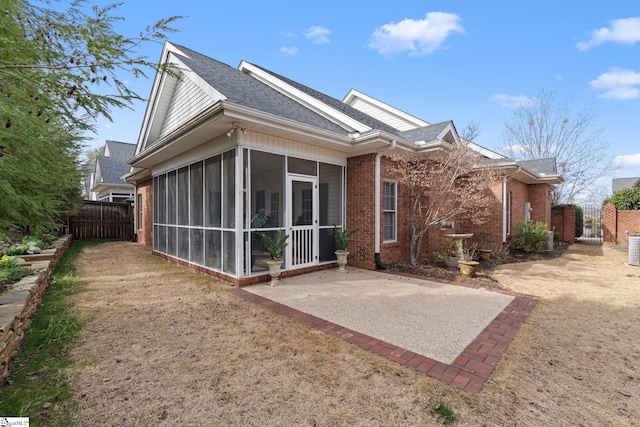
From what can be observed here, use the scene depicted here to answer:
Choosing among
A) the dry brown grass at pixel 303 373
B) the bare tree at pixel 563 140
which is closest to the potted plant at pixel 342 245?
the dry brown grass at pixel 303 373

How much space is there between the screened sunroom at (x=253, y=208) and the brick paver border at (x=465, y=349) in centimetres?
188

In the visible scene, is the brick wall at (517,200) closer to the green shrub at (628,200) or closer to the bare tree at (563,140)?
the green shrub at (628,200)

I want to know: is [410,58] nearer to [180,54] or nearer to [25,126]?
[180,54]

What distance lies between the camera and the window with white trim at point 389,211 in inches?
309

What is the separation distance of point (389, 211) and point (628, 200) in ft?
47.0

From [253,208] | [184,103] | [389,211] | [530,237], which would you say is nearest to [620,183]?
[530,237]

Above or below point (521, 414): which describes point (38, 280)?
above

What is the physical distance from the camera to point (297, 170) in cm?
657

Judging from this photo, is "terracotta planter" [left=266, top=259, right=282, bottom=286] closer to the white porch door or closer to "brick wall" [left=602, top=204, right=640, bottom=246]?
the white porch door

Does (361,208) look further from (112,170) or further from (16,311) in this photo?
(112,170)

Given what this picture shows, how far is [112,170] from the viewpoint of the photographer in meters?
19.1

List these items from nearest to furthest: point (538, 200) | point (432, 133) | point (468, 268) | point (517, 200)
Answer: point (468, 268) < point (432, 133) < point (517, 200) < point (538, 200)

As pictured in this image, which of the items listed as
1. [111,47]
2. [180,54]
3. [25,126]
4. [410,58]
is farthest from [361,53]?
[25,126]

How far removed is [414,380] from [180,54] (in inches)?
357
